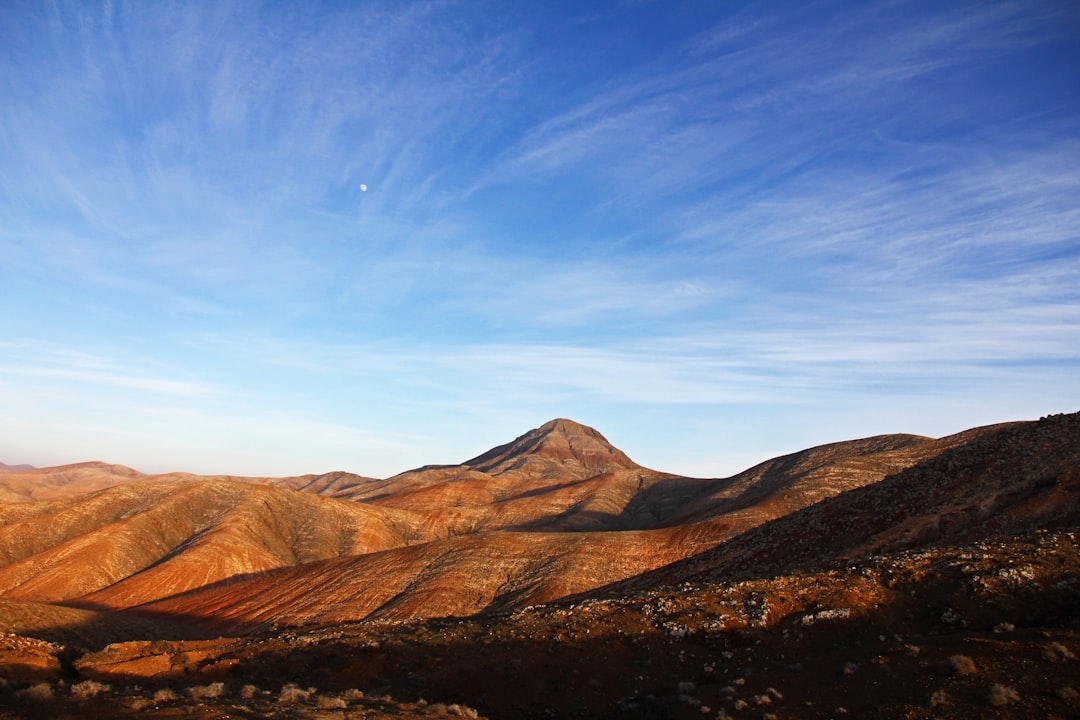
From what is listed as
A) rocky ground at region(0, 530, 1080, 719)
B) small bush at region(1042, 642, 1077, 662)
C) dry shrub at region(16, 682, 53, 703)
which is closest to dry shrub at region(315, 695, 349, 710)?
rocky ground at region(0, 530, 1080, 719)

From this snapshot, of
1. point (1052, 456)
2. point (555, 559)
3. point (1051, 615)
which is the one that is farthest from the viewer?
point (555, 559)

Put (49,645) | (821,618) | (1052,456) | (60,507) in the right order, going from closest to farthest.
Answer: (821,618) < (49,645) < (1052,456) < (60,507)

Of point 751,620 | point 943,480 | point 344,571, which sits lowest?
point 344,571

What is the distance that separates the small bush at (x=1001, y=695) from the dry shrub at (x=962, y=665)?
91cm

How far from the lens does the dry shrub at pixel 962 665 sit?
12430 mm

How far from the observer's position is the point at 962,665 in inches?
494

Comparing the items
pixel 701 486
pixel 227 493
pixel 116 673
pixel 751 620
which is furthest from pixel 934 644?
pixel 701 486

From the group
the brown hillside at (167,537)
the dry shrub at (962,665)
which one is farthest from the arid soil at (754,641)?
the brown hillside at (167,537)

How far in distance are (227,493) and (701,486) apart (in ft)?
258

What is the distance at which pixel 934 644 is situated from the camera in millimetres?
14336

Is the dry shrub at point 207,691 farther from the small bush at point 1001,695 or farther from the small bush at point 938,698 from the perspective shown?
the small bush at point 1001,695

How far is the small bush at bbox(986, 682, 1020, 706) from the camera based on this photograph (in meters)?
11.2

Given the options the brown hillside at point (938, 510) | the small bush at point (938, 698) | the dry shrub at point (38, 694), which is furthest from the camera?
the brown hillside at point (938, 510)

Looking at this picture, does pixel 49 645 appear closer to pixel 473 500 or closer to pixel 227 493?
pixel 227 493
